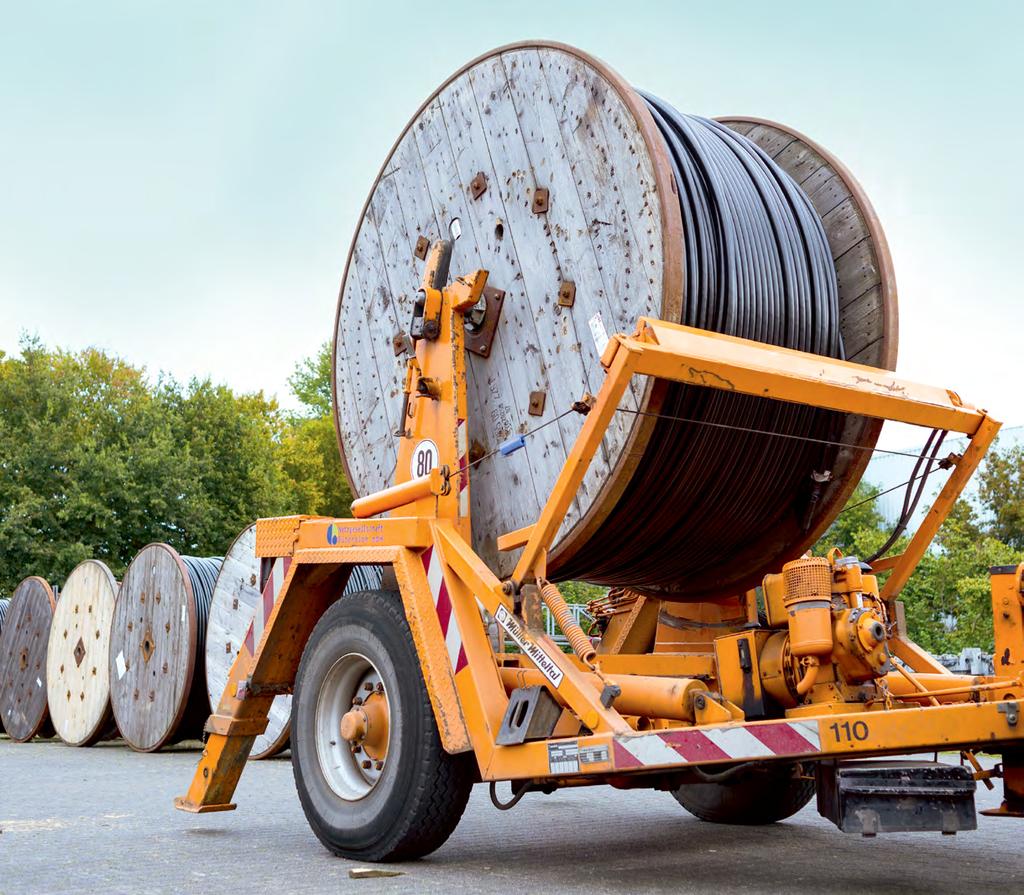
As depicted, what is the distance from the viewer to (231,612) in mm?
10711

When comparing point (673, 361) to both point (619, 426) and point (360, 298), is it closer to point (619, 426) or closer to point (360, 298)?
point (619, 426)

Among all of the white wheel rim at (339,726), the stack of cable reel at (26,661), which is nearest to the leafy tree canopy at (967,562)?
the white wheel rim at (339,726)

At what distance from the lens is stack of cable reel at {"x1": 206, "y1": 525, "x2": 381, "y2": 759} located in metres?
10.3

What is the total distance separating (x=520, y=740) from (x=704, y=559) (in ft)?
4.84

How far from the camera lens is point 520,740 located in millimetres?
4395

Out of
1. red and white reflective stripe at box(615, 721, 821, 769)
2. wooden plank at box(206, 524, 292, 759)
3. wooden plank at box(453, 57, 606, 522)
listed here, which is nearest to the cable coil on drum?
wooden plank at box(206, 524, 292, 759)

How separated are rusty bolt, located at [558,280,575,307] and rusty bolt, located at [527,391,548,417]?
388mm

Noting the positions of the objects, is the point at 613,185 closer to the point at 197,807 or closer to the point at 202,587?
the point at 197,807

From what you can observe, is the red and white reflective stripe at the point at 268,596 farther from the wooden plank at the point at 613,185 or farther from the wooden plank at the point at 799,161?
the wooden plank at the point at 799,161

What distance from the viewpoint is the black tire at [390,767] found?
4.73 meters

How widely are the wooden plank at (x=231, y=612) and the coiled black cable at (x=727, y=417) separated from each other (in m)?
5.52

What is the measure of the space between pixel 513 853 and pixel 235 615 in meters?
5.91

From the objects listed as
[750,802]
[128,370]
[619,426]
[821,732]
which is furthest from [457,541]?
[128,370]

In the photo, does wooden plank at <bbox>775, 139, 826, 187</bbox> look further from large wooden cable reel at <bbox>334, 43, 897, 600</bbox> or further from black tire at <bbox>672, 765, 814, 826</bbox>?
black tire at <bbox>672, 765, 814, 826</bbox>
